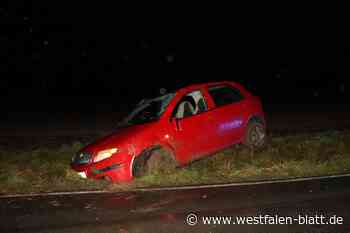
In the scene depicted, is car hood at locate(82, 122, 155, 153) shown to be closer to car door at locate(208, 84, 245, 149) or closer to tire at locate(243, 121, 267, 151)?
car door at locate(208, 84, 245, 149)

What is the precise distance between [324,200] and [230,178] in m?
2.26

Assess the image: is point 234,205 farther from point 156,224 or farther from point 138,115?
point 138,115

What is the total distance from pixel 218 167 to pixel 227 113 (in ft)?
4.07

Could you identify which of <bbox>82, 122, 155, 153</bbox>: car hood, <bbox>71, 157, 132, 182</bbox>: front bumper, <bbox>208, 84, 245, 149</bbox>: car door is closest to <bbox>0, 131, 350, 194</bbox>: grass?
<bbox>71, 157, 132, 182</bbox>: front bumper

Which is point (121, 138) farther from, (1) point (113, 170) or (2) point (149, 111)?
(2) point (149, 111)

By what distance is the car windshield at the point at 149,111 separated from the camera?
32.1 ft

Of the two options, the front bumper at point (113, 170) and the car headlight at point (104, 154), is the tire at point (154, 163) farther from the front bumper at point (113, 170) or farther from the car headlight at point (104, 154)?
the car headlight at point (104, 154)

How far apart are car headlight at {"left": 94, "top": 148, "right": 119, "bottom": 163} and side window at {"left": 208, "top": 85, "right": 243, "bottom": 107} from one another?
260cm

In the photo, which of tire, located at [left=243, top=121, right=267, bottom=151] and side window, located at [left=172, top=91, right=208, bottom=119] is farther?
tire, located at [left=243, top=121, right=267, bottom=151]

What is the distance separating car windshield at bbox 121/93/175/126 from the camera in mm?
9781

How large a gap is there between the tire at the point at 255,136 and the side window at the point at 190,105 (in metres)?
1.52

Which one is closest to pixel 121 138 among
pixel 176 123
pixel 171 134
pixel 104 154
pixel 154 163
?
pixel 104 154

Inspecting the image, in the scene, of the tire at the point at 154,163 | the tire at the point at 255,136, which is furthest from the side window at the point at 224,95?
the tire at the point at 154,163

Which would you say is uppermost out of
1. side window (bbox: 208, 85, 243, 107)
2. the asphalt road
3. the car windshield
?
side window (bbox: 208, 85, 243, 107)
